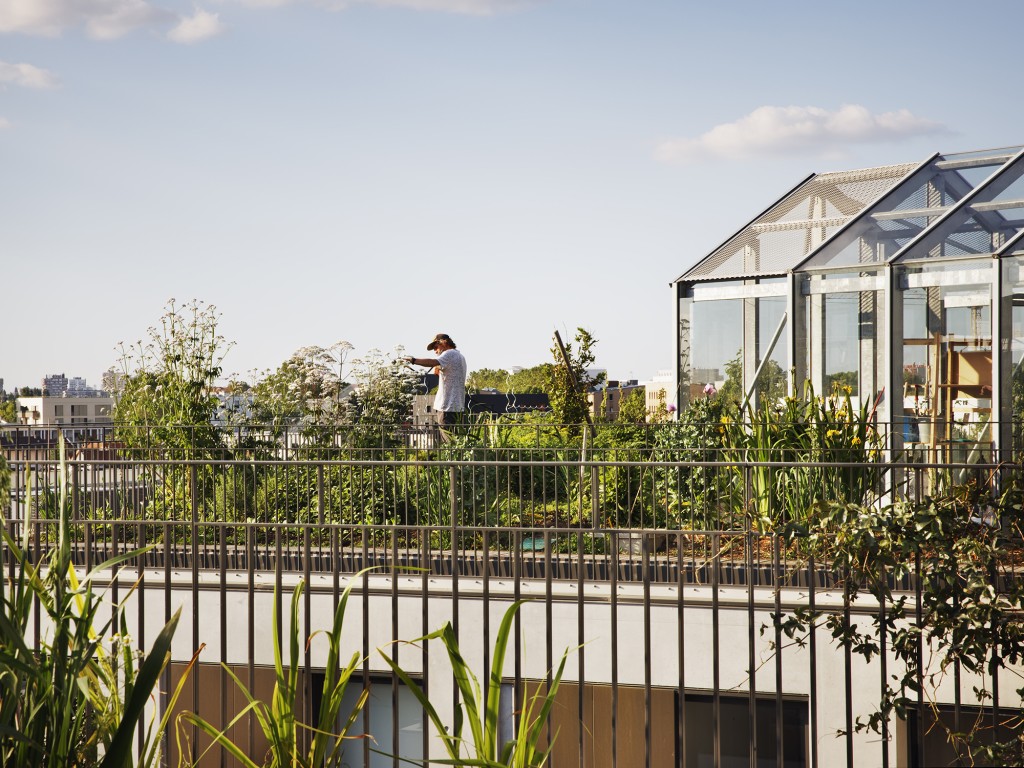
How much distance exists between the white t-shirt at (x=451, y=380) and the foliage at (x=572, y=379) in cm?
296

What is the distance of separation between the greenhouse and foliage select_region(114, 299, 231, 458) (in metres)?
6.21

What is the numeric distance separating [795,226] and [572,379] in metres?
4.60

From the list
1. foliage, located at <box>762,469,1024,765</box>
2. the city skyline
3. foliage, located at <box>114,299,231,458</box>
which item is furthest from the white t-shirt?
foliage, located at <box>762,469,1024,765</box>

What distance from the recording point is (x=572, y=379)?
16422 millimetres

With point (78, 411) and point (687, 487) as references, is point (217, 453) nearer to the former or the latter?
point (687, 487)

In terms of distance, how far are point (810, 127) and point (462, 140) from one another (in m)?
36.1

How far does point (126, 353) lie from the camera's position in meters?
13.3

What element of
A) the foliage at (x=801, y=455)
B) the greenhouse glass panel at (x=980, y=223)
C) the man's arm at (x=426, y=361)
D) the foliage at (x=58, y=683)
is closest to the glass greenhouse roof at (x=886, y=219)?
the greenhouse glass panel at (x=980, y=223)

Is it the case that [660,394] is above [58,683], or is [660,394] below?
above

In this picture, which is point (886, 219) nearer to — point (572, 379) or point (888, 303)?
point (888, 303)

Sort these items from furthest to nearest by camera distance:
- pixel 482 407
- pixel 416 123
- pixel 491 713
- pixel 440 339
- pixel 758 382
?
pixel 416 123 < pixel 482 407 < pixel 440 339 < pixel 758 382 < pixel 491 713

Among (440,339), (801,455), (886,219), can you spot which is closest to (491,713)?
(801,455)

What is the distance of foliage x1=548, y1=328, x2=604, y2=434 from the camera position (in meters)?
16.3

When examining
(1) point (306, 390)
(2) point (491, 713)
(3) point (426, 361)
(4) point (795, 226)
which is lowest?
(2) point (491, 713)
